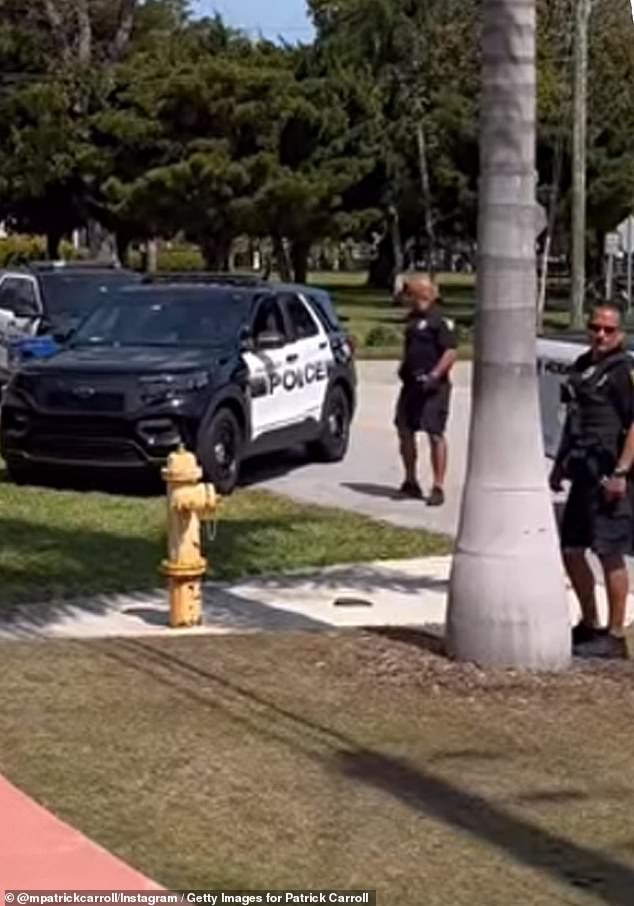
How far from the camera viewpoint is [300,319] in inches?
741

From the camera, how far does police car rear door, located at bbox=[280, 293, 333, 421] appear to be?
18.2m

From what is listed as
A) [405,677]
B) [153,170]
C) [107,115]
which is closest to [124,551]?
[405,677]

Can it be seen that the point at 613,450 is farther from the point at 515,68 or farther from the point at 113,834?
the point at 113,834

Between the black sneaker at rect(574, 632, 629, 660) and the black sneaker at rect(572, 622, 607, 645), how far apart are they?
3 cm

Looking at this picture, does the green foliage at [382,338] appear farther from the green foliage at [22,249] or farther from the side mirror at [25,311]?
the green foliage at [22,249]

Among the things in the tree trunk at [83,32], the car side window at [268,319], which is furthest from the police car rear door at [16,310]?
the tree trunk at [83,32]

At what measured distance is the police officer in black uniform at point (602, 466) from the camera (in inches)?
374

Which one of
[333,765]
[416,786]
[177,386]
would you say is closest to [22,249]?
[177,386]

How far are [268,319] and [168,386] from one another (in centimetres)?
209

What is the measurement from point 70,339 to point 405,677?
933 cm

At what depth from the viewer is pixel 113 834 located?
6.42 meters

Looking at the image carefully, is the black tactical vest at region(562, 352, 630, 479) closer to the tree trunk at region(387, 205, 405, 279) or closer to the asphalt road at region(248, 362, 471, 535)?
the asphalt road at region(248, 362, 471, 535)

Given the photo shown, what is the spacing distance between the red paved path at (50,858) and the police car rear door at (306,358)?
37.5 ft

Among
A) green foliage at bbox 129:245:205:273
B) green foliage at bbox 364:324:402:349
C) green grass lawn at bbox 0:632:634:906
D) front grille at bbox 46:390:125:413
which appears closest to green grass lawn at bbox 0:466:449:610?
front grille at bbox 46:390:125:413
